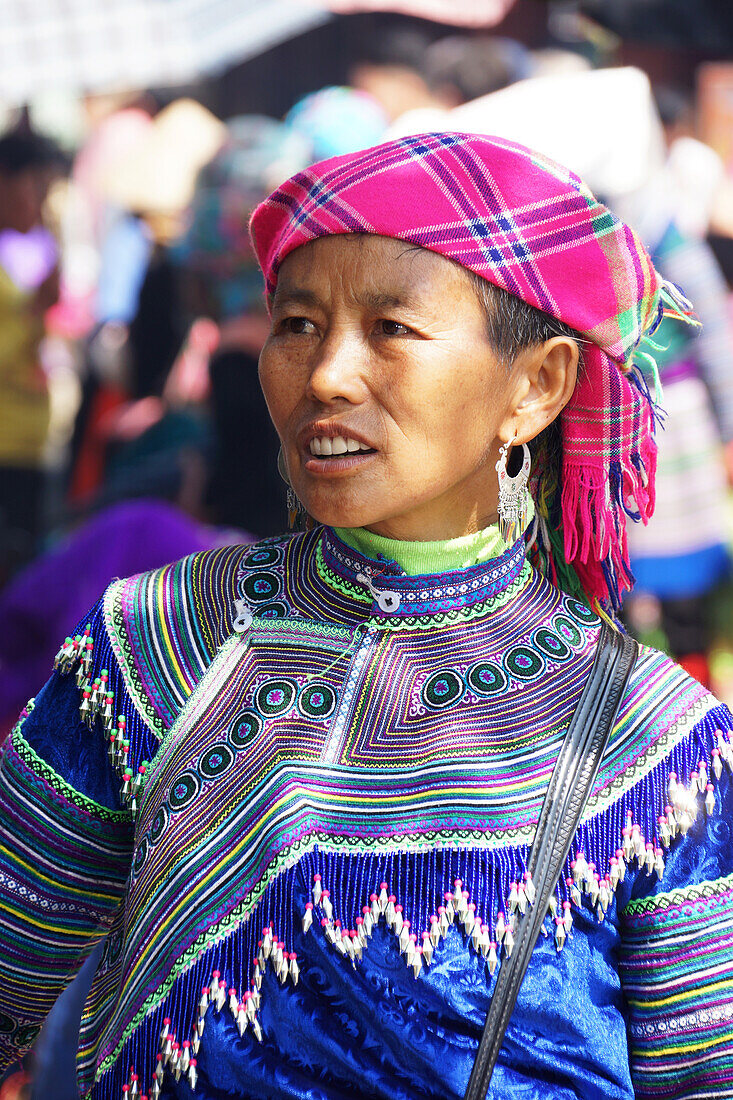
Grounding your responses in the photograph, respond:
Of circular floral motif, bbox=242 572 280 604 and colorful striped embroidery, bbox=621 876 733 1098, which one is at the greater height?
circular floral motif, bbox=242 572 280 604

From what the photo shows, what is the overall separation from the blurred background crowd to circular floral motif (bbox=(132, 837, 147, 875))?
3.54 meters

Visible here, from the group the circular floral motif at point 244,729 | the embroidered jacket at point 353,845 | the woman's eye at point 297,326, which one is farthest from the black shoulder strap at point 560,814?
the woman's eye at point 297,326

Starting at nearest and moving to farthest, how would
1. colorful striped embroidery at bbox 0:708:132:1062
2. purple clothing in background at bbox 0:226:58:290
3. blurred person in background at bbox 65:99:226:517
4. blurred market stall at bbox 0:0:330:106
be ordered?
colorful striped embroidery at bbox 0:708:132:1062
blurred market stall at bbox 0:0:330:106
blurred person in background at bbox 65:99:226:517
purple clothing in background at bbox 0:226:58:290

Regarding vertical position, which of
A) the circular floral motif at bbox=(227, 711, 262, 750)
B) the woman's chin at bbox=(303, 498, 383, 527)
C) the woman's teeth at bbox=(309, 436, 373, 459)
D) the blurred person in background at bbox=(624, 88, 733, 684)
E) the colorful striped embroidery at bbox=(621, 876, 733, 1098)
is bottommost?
the blurred person in background at bbox=(624, 88, 733, 684)

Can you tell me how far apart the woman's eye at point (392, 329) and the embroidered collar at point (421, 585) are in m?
0.32

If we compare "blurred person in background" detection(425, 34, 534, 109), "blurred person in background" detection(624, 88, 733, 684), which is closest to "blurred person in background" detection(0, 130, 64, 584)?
"blurred person in background" detection(425, 34, 534, 109)

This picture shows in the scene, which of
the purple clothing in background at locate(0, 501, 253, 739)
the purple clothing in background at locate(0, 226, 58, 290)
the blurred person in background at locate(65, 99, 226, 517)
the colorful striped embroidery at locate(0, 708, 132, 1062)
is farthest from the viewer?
the purple clothing in background at locate(0, 226, 58, 290)

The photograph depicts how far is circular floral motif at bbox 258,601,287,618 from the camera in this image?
175 cm

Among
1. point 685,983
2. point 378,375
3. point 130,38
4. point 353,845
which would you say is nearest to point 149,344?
point 130,38

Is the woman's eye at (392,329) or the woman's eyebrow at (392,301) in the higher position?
the woman's eyebrow at (392,301)

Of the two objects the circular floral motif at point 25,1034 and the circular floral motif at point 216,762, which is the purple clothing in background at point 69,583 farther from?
the circular floral motif at point 216,762

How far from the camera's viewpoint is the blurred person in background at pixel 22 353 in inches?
226

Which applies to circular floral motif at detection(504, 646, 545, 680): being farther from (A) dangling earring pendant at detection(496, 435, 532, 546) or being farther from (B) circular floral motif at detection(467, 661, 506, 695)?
(A) dangling earring pendant at detection(496, 435, 532, 546)

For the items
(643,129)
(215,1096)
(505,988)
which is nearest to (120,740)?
(215,1096)
